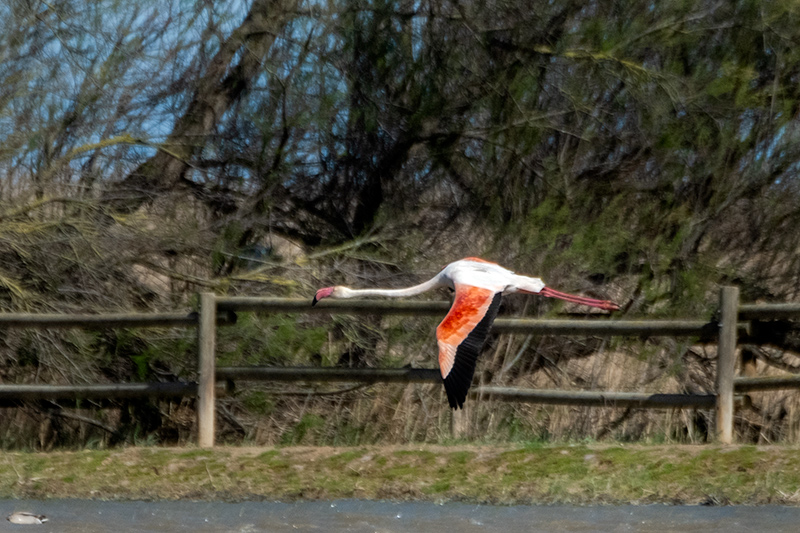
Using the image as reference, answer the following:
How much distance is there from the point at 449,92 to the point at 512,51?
27.8 inches

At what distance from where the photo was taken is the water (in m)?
5.22

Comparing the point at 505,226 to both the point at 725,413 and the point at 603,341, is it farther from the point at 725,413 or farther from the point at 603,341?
the point at 725,413

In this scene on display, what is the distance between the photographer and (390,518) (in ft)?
18.1

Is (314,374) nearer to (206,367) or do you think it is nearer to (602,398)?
(206,367)

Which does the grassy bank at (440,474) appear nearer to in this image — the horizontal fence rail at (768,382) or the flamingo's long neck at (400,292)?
the horizontal fence rail at (768,382)

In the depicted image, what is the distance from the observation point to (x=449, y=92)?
32.9 feet

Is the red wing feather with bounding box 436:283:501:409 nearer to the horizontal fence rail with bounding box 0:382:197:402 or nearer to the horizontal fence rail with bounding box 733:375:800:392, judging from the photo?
the horizontal fence rail with bounding box 733:375:800:392

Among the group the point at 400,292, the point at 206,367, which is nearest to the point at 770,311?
the point at 400,292

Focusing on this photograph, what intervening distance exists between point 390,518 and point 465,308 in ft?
5.60

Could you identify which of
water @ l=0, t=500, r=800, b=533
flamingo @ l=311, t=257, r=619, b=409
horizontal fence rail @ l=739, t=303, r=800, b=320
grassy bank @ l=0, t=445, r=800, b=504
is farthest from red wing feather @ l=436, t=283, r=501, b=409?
horizontal fence rail @ l=739, t=303, r=800, b=320

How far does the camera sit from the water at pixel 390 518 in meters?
5.22

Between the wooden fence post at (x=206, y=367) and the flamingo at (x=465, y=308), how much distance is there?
0.78m

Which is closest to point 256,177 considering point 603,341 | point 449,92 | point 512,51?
point 449,92

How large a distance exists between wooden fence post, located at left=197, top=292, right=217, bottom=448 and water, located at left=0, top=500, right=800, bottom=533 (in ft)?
5.65
